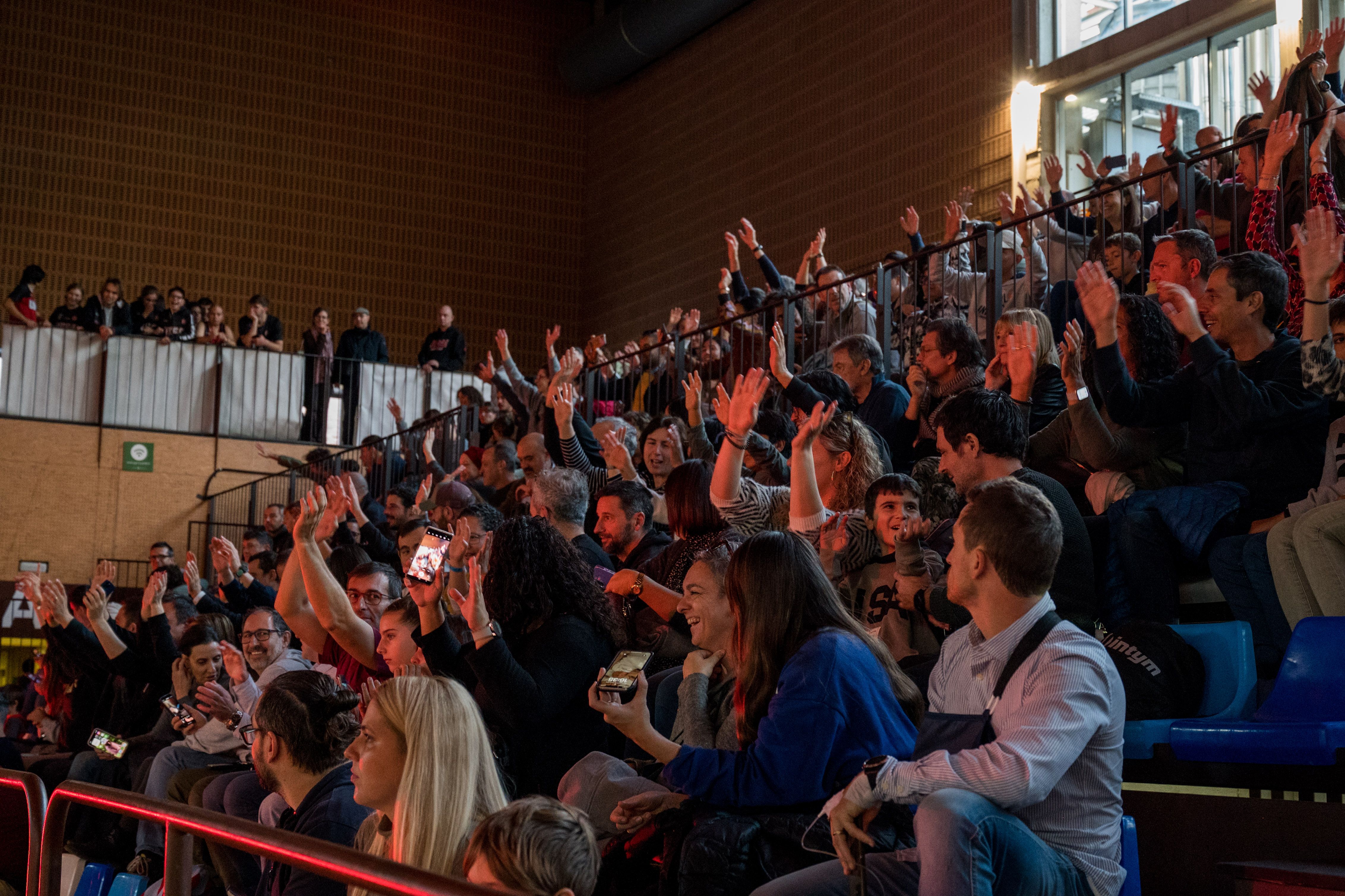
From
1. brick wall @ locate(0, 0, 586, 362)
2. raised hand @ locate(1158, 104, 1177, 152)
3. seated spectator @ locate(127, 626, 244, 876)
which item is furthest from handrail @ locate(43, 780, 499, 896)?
brick wall @ locate(0, 0, 586, 362)

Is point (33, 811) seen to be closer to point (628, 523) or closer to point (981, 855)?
point (981, 855)

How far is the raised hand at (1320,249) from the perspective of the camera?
12.9 ft

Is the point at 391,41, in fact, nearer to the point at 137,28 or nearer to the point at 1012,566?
the point at 137,28

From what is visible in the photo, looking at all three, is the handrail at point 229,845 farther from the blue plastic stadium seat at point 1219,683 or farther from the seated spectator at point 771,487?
the seated spectator at point 771,487

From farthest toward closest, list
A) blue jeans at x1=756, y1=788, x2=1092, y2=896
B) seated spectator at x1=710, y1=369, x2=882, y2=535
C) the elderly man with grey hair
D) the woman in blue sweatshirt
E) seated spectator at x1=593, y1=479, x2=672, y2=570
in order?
the elderly man with grey hair < seated spectator at x1=593, y1=479, x2=672, y2=570 < seated spectator at x1=710, y1=369, x2=882, y2=535 < the woman in blue sweatshirt < blue jeans at x1=756, y1=788, x2=1092, y2=896

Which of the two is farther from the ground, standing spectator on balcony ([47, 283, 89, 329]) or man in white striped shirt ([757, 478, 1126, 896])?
standing spectator on balcony ([47, 283, 89, 329])

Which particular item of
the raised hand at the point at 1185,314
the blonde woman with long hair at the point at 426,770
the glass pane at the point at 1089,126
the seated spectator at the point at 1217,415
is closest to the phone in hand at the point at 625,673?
the blonde woman with long hair at the point at 426,770

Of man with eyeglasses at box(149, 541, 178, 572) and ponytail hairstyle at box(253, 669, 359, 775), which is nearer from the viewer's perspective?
ponytail hairstyle at box(253, 669, 359, 775)

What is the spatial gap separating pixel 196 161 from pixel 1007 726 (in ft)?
54.4

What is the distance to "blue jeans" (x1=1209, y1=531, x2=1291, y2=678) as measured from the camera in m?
3.69

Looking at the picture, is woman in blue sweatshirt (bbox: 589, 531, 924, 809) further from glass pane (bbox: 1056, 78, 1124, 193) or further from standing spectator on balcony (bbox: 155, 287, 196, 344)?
standing spectator on balcony (bbox: 155, 287, 196, 344)

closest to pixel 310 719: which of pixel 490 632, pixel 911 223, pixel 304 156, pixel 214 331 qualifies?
pixel 490 632

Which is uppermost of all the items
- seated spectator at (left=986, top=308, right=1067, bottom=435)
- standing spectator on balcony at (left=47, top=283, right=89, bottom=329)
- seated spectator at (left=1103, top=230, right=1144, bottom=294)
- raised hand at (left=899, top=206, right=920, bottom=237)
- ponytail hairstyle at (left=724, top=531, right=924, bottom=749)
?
standing spectator on balcony at (left=47, top=283, right=89, bottom=329)

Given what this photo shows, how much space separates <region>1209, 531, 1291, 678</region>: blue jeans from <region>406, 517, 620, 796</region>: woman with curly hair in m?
1.72
